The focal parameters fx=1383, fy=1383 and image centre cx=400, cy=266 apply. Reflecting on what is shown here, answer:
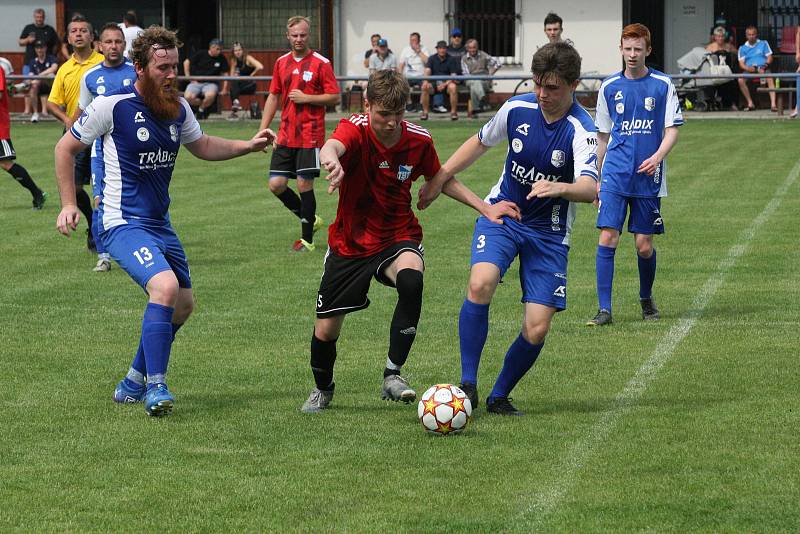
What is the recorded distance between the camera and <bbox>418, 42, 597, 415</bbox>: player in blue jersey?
709 cm

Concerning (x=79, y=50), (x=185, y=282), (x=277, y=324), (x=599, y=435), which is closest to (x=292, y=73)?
(x=79, y=50)

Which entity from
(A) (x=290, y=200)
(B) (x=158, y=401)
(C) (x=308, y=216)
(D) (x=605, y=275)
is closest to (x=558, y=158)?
(B) (x=158, y=401)

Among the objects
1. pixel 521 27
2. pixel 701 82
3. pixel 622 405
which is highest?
pixel 521 27

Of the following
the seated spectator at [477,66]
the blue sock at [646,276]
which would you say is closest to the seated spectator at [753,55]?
the seated spectator at [477,66]

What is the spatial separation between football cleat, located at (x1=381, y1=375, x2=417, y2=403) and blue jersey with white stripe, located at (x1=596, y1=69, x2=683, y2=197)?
3.44 metres

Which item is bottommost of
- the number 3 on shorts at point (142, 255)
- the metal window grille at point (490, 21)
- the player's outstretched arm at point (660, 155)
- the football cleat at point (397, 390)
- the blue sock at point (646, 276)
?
the football cleat at point (397, 390)

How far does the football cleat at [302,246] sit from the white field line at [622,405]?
3937 mm

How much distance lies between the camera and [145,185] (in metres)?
7.43

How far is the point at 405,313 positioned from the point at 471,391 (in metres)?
0.53

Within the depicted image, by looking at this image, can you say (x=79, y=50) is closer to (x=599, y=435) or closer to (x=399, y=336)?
(x=399, y=336)

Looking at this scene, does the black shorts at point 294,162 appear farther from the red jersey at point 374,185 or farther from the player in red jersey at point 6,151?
the red jersey at point 374,185

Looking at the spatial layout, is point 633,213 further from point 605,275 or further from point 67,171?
point 67,171

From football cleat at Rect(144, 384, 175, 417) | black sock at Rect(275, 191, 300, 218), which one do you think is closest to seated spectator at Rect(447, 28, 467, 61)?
black sock at Rect(275, 191, 300, 218)

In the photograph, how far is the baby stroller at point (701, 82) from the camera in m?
30.0
